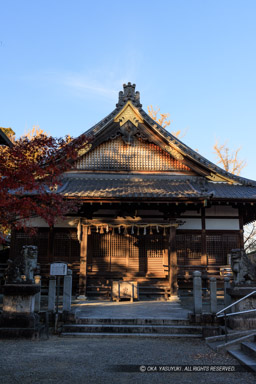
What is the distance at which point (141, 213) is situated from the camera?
1659cm

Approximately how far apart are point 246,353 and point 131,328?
3478 millimetres

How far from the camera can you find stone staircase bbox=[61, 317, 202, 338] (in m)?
9.32

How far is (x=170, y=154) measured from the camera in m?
18.3

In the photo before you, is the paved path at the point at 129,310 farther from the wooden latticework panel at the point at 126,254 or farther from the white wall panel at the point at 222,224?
the white wall panel at the point at 222,224

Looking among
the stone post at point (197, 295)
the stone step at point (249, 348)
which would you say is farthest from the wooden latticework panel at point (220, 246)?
the stone step at point (249, 348)

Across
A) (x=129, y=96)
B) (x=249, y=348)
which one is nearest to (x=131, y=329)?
(x=249, y=348)

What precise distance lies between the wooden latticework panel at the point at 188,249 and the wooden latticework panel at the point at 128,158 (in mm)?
4085

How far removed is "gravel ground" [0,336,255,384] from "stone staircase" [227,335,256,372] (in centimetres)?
16

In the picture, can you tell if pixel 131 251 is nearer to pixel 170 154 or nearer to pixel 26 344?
pixel 170 154

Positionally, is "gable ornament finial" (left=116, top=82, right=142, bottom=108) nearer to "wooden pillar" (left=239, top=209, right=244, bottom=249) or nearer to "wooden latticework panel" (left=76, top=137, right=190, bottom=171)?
"wooden latticework panel" (left=76, top=137, right=190, bottom=171)

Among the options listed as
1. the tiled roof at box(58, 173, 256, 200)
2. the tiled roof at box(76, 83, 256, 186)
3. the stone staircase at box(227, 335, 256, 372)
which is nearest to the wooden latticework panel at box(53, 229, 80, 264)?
the tiled roof at box(58, 173, 256, 200)

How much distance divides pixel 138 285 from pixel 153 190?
454 centimetres

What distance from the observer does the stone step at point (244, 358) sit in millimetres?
6275

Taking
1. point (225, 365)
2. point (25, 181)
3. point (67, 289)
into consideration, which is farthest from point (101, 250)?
point (225, 365)
